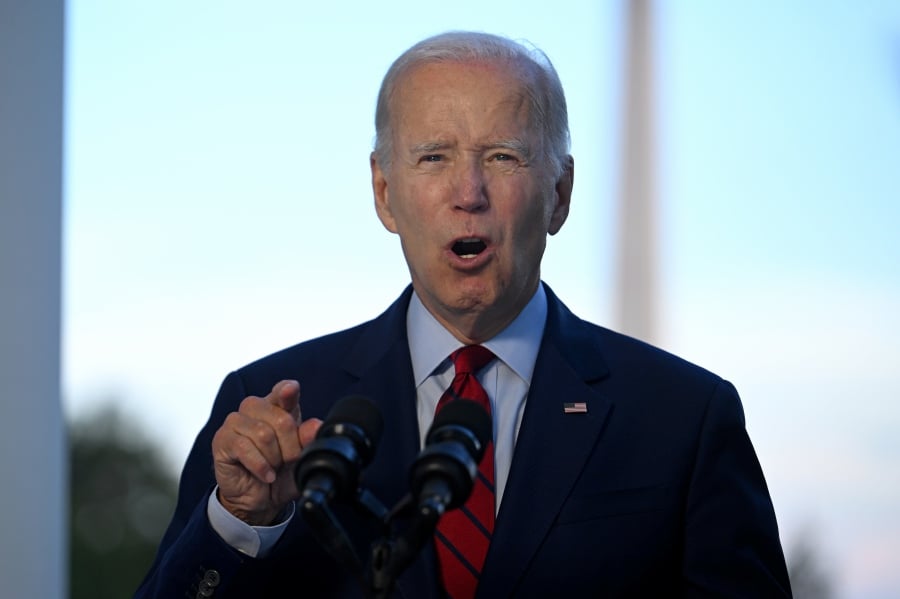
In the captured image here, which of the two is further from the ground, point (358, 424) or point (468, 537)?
point (358, 424)

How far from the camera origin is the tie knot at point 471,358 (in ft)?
6.97

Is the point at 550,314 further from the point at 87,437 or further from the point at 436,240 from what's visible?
the point at 87,437

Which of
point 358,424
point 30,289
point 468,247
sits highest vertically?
point 468,247

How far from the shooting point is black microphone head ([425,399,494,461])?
Answer: 4.45 feet

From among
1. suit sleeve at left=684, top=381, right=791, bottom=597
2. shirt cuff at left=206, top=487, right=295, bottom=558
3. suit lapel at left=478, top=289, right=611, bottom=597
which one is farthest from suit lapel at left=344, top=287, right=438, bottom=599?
suit sleeve at left=684, top=381, right=791, bottom=597

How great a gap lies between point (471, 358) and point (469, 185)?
0.32m

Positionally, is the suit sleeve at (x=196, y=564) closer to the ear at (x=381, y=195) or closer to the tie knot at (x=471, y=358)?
the tie knot at (x=471, y=358)

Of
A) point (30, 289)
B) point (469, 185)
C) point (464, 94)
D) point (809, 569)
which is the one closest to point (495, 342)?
point (469, 185)

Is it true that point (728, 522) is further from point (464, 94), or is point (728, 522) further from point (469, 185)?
point (464, 94)

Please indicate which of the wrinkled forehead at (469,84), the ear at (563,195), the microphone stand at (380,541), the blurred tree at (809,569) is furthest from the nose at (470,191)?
the blurred tree at (809,569)

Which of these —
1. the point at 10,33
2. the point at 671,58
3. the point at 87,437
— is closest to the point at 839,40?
the point at 671,58

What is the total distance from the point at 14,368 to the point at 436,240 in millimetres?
1784

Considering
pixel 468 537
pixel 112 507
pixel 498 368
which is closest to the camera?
pixel 468 537

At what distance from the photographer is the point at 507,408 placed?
83.9 inches
